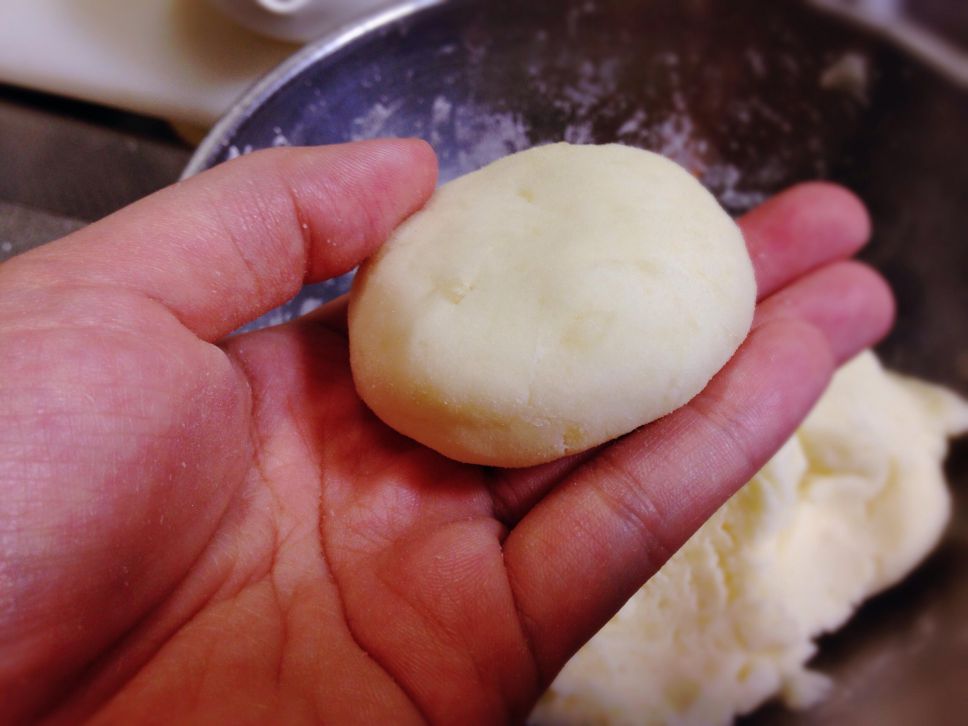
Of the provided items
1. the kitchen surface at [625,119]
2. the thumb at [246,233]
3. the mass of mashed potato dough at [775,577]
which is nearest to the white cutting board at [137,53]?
the kitchen surface at [625,119]

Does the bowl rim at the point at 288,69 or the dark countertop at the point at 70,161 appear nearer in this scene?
the bowl rim at the point at 288,69

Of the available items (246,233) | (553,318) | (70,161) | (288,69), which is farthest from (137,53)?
(553,318)

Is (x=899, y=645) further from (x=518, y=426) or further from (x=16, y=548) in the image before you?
(x=16, y=548)

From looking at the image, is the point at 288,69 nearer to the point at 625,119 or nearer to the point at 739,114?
the point at 625,119

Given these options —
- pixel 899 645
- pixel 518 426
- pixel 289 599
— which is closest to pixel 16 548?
pixel 289 599

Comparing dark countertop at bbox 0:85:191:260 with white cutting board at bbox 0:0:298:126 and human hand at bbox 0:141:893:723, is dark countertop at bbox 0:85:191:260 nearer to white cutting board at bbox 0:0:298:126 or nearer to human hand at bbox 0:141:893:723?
white cutting board at bbox 0:0:298:126

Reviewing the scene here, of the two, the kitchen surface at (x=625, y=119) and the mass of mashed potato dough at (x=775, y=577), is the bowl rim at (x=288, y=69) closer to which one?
the kitchen surface at (x=625, y=119)

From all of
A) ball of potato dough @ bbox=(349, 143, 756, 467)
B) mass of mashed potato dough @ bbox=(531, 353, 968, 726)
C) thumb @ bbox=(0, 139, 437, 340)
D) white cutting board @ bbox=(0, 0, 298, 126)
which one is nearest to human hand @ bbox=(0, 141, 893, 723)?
thumb @ bbox=(0, 139, 437, 340)
